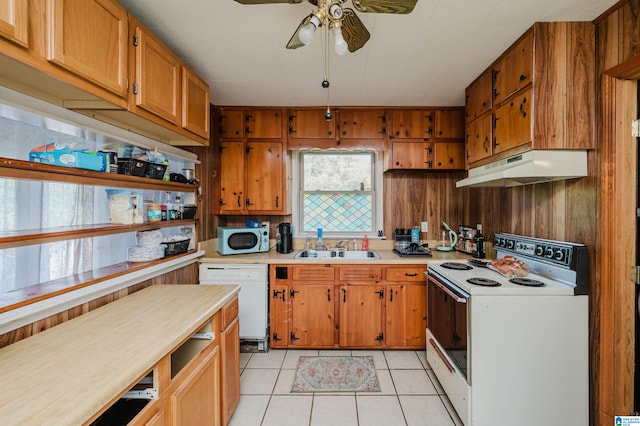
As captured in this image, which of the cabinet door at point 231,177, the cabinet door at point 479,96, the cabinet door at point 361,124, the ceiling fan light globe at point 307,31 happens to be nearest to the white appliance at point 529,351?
the cabinet door at point 479,96

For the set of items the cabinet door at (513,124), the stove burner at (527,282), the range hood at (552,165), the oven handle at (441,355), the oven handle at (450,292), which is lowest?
the oven handle at (441,355)

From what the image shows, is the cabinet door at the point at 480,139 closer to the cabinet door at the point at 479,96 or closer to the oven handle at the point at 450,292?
the cabinet door at the point at 479,96

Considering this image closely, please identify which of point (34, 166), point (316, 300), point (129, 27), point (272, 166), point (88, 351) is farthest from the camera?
point (272, 166)

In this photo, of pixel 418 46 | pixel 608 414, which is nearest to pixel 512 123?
pixel 418 46

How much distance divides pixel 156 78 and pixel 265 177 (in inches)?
58.4

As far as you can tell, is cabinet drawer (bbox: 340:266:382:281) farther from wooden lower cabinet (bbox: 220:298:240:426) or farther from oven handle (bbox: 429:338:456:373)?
wooden lower cabinet (bbox: 220:298:240:426)

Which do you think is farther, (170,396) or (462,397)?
(462,397)

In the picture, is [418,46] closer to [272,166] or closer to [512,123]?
[512,123]

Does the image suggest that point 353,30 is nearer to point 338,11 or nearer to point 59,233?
point 338,11

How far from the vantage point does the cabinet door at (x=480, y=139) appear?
7.43 ft

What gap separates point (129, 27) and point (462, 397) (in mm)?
2823

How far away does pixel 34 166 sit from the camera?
1.17m

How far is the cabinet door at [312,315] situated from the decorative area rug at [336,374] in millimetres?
161

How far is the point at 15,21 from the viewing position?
966 mm
